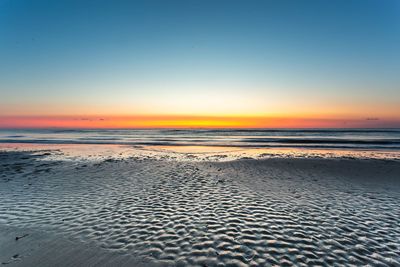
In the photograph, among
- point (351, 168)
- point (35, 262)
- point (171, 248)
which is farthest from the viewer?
point (351, 168)

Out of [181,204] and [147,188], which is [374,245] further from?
[147,188]

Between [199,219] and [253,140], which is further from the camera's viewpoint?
[253,140]

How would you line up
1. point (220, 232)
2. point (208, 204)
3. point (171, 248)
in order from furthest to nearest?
point (208, 204) → point (220, 232) → point (171, 248)

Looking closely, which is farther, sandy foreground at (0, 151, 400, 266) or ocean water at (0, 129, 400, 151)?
ocean water at (0, 129, 400, 151)

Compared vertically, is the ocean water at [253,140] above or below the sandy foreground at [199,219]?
above

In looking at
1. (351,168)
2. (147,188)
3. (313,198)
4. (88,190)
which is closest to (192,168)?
(147,188)

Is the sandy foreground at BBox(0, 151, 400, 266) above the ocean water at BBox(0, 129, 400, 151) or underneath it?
underneath

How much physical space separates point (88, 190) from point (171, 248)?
8.53 metres

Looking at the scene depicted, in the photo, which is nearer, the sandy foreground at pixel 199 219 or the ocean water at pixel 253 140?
the sandy foreground at pixel 199 219

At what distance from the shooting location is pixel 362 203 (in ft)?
35.8

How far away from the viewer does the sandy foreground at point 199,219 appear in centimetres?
646

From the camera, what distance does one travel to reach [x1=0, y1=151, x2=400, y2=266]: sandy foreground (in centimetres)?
646

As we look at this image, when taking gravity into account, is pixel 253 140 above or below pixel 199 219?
above

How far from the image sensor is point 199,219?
9008 millimetres
